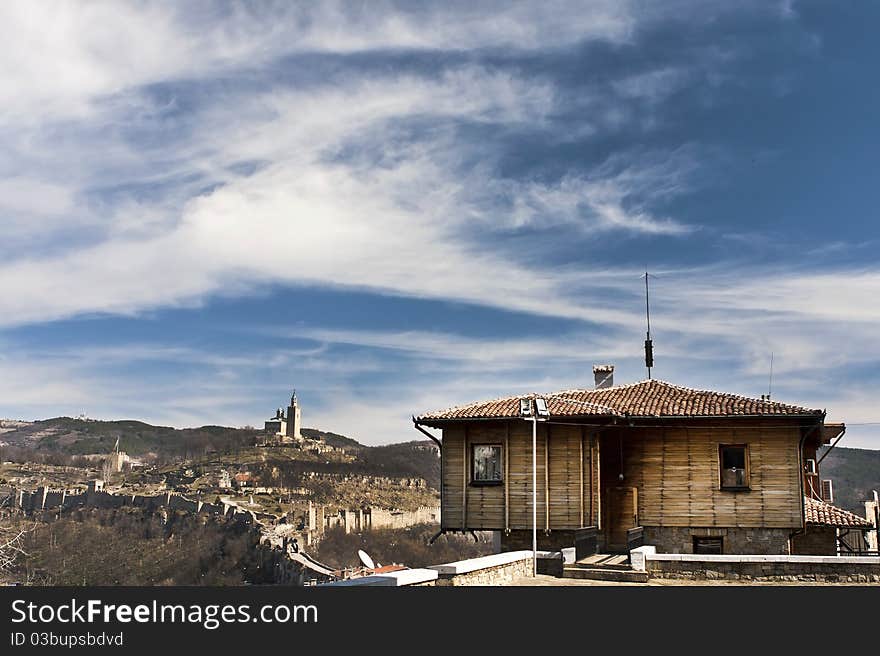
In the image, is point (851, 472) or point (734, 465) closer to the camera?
point (734, 465)

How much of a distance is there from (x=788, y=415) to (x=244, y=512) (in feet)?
379

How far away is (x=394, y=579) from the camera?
10141 mm

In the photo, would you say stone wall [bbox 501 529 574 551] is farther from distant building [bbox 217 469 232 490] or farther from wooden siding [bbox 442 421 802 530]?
distant building [bbox 217 469 232 490]

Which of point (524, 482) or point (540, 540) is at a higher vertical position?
point (524, 482)

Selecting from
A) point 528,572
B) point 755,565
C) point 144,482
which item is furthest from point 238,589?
point 144,482

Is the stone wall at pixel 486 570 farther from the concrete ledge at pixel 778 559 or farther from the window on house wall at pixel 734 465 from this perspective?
the window on house wall at pixel 734 465

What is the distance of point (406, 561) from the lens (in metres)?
107

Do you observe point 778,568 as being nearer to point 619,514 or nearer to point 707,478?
point 707,478

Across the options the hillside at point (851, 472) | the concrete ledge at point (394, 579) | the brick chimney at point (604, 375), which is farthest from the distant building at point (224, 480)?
the concrete ledge at point (394, 579)

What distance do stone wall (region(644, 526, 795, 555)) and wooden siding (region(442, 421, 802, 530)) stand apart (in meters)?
0.17

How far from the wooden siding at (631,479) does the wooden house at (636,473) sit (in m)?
0.02

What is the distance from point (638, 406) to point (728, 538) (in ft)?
12.4

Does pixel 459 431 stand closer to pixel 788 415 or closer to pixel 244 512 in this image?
pixel 788 415

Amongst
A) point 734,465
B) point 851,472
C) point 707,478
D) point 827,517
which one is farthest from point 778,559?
point 851,472
